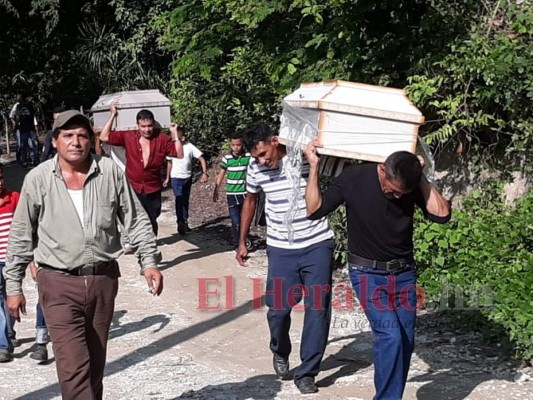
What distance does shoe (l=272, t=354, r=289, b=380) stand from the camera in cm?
629

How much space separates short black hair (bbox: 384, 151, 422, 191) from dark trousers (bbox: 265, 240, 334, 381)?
52.8 inches

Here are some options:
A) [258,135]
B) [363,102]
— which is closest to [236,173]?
[258,135]

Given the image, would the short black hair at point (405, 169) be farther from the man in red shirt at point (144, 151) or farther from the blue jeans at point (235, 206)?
the blue jeans at point (235, 206)

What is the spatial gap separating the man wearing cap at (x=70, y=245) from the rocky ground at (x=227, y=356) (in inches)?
56.0

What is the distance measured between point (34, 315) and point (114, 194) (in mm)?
3910

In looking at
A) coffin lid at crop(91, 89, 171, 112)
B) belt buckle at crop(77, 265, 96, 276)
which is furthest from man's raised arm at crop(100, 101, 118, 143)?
belt buckle at crop(77, 265, 96, 276)

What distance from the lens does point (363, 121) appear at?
5.02 m

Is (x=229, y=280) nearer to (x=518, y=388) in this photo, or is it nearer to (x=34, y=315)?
(x=34, y=315)

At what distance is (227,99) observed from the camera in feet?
48.9

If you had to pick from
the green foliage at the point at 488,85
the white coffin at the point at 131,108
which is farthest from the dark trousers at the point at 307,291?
the white coffin at the point at 131,108

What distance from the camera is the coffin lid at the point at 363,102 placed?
16.3 ft

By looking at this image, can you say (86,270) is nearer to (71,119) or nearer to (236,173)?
(71,119)

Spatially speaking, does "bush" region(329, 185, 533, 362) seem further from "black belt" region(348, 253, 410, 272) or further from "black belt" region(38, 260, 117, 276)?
"black belt" region(38, 260, 117, 276)

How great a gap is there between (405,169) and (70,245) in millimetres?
2000
